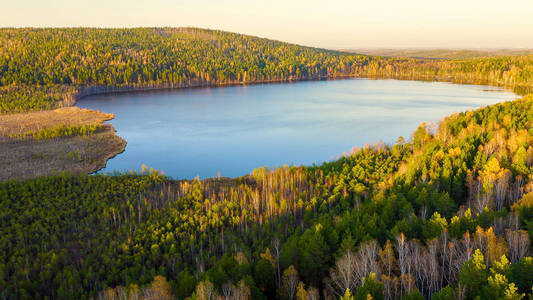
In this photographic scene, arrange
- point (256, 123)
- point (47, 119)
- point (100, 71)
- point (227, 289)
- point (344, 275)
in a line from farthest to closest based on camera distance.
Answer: point (100, 71), point (47, 119), point (256, 123), point (227, 289), point (344, 275)

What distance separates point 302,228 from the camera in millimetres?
33156

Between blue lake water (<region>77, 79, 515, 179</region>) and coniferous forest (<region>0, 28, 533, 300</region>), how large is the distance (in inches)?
404

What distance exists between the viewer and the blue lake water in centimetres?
6022

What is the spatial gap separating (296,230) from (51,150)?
50381mm

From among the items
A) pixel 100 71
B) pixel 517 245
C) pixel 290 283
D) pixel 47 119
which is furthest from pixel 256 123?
pixel 100 71

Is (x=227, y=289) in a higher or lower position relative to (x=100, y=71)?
lower

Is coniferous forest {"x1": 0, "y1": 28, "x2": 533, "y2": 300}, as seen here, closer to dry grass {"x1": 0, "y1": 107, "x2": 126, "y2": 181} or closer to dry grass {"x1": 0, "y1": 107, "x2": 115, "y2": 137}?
dry grass {"x1": 0, "y1": 107, "x2": 126, "y2": 181}

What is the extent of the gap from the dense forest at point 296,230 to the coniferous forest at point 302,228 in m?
0.13

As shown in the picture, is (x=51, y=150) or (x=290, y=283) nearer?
(x=290, y=283)

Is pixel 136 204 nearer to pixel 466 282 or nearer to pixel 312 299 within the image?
pixel 312 299

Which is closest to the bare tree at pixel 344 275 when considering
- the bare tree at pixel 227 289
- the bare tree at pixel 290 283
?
the bare tree at pixel 290 283

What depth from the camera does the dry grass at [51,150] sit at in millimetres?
52747

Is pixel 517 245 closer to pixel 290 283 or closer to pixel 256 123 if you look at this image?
pixel 290 283

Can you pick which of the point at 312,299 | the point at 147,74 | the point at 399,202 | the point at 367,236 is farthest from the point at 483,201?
the point at 147,74
